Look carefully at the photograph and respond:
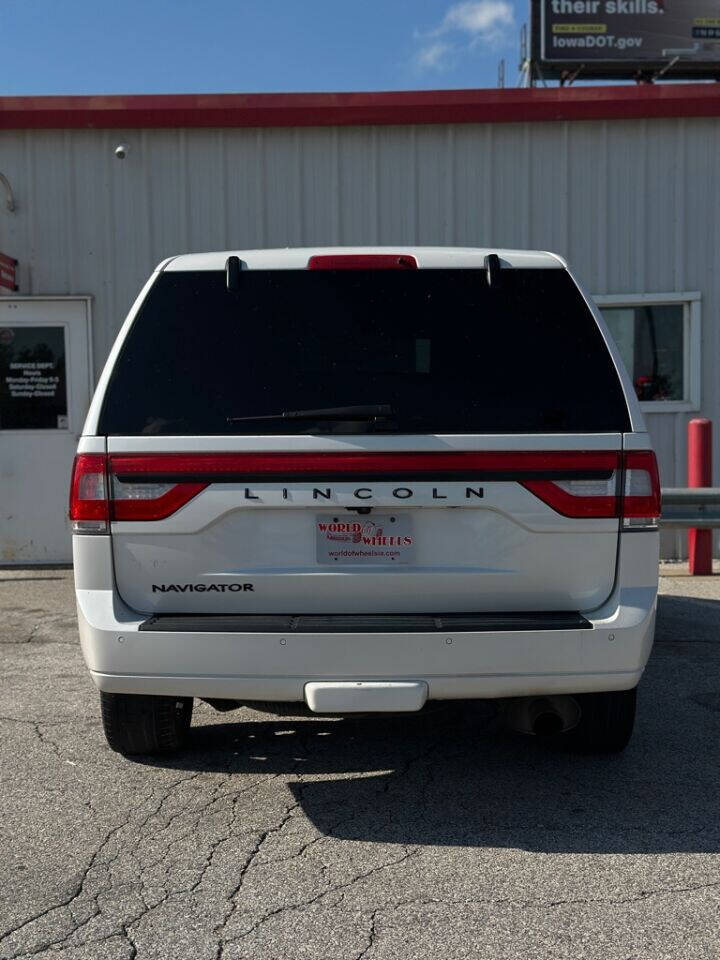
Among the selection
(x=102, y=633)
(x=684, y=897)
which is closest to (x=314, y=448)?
(x=102, y=633)

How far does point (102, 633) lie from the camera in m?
3.35

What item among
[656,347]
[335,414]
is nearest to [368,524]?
[335,414]

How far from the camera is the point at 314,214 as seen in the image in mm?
8961

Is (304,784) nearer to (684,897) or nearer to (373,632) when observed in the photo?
(373,632)

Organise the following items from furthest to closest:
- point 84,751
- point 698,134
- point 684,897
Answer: point 698,134, point 84,751, point 684,897

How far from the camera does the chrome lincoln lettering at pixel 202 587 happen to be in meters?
3.38

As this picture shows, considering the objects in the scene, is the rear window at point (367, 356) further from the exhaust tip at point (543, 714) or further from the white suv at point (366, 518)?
A: the exhaust tip at point (543, 714)

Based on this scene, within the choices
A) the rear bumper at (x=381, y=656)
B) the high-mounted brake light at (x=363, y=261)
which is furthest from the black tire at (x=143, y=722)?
the high-mounted brake light at (x=363, y=261)

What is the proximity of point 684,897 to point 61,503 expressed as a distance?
719 cm

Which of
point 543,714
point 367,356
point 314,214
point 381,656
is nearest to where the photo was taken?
point 381,656

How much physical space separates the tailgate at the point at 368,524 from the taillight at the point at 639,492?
1.8 inches

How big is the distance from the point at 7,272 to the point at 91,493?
603 cm

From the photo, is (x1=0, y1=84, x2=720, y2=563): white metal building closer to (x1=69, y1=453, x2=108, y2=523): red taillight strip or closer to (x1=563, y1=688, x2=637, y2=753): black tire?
(x1=563, y1=688, x2=637, y2=753): black tire

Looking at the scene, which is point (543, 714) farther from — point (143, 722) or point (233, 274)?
point (233, 274)
